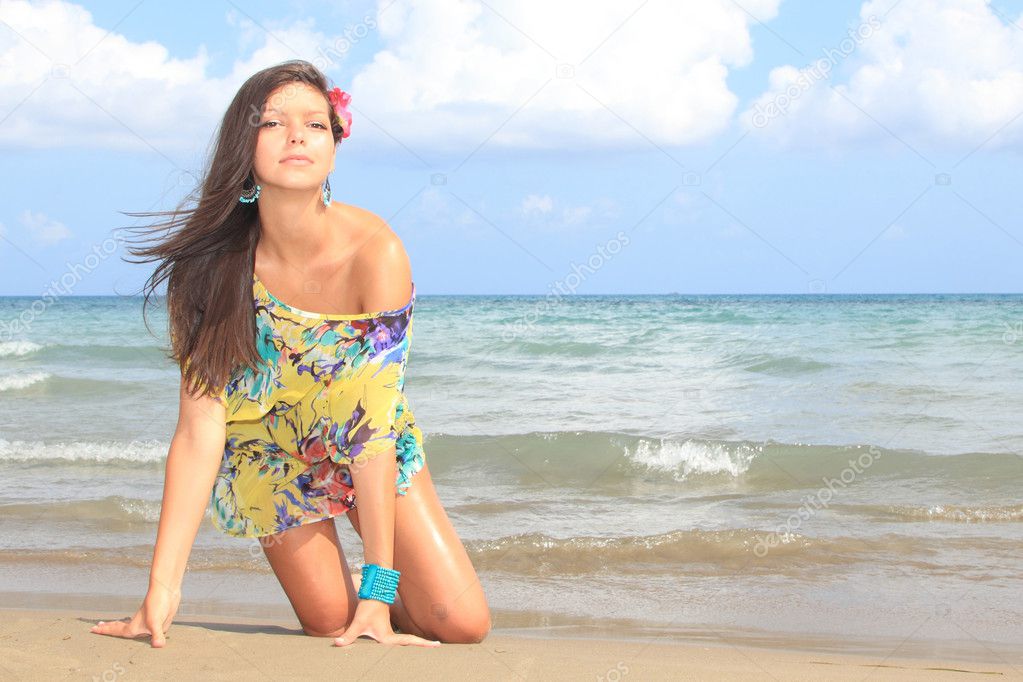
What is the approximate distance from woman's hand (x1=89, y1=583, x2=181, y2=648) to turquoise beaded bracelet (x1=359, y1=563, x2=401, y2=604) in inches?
22.9

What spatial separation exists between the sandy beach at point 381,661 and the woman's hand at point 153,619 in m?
0.04

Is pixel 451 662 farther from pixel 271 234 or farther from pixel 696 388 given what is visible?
pixel 696 388

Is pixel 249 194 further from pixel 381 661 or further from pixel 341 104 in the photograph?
pixel 381 661

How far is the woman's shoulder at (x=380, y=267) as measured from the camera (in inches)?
122

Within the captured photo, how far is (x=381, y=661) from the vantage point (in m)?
2.82

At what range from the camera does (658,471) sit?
26.0 ft

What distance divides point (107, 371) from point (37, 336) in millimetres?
6985

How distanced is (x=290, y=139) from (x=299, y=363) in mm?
701

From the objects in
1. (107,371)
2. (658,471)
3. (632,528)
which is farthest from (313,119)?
(107,371)

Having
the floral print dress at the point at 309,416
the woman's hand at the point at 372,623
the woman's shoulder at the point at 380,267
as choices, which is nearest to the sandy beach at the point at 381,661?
the woman's hand at the point at 372,623

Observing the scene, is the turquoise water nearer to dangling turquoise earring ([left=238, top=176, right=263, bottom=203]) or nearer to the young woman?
the young woman

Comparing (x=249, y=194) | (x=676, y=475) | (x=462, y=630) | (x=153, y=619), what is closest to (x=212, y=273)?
(x=249, y=194)

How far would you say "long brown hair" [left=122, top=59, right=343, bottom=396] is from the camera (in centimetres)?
311

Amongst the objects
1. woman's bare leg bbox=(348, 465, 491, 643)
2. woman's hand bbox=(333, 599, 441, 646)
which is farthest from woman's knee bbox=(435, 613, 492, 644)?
woman's hand bbox=(333, 599, 441, 646)
